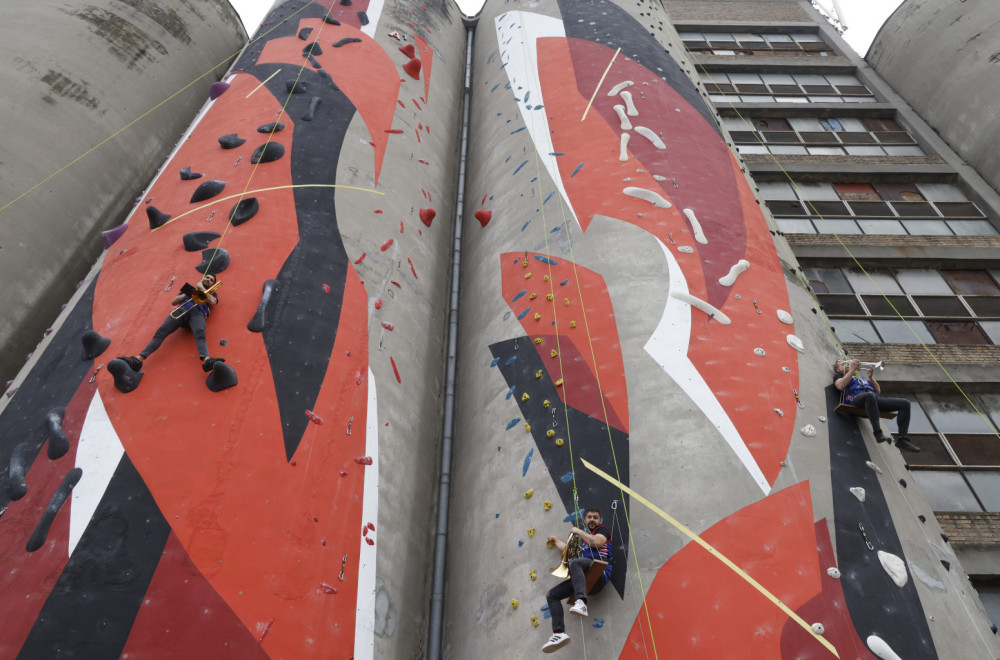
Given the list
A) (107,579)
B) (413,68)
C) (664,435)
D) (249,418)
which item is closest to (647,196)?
(664,435)

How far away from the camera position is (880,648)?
6293mm

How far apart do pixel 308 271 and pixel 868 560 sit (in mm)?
7591

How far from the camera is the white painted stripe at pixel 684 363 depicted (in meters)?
7.68

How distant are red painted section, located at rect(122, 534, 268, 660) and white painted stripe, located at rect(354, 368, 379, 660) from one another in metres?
1.13

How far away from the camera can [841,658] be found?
6.21 metres

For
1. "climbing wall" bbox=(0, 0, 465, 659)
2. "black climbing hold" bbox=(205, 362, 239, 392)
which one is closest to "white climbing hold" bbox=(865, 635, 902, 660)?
"climbing wall" bbox=(0, 0, 465, 659)

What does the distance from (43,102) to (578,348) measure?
10820 millimetres

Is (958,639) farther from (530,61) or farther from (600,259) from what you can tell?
(530,61)

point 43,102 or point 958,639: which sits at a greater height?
point 43,102

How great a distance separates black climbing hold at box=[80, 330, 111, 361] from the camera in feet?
26.7

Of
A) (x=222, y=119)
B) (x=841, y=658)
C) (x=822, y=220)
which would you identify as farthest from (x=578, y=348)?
(x=822, y=220)

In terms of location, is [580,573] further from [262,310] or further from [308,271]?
[308,271]

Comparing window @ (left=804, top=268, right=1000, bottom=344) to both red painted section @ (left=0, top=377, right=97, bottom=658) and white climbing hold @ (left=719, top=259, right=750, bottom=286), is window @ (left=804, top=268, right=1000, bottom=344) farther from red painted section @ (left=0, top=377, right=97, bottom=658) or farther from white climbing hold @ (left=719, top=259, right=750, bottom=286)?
red painted section @ (left=0, top=377, right=97, bottom=658)

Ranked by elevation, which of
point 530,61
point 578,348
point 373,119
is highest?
point 530,61
